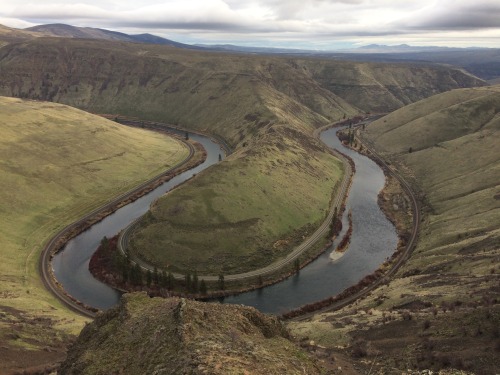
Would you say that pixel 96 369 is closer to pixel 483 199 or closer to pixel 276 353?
pixel 276 353

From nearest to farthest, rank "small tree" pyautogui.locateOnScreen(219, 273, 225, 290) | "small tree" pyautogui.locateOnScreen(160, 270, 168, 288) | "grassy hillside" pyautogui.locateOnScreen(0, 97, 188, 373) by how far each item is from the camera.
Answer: "grassy hillside" pyautogui.locateOnScreen(0, 97, 188, 373) < "small tree" pyautogui.locateOnScreen(219, 273, 225, 290) < "small tree" pyautogui.locateOnScreen(160, 270, 168, 288)

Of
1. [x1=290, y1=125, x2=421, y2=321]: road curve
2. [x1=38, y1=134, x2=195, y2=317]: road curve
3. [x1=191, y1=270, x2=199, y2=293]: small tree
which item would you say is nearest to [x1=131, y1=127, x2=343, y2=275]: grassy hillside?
[x1=191, y1=270, x2=199, y2=293]: small tree

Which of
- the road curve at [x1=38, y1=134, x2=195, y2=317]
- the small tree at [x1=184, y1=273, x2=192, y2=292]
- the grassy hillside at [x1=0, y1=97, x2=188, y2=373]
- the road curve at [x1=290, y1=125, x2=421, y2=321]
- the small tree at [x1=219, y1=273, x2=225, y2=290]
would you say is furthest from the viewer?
the small tree at [x1=219, y1=273, x2=225, y2=290]

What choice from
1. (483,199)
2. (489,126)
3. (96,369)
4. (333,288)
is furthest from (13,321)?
(489,126)

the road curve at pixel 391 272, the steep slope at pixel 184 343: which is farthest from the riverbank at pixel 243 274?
the steep slope at pixel 184 343

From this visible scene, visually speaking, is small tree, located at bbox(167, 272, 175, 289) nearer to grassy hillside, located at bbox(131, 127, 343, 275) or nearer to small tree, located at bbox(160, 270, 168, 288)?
small tree, located at bbox(160, 270, 168, 288)
